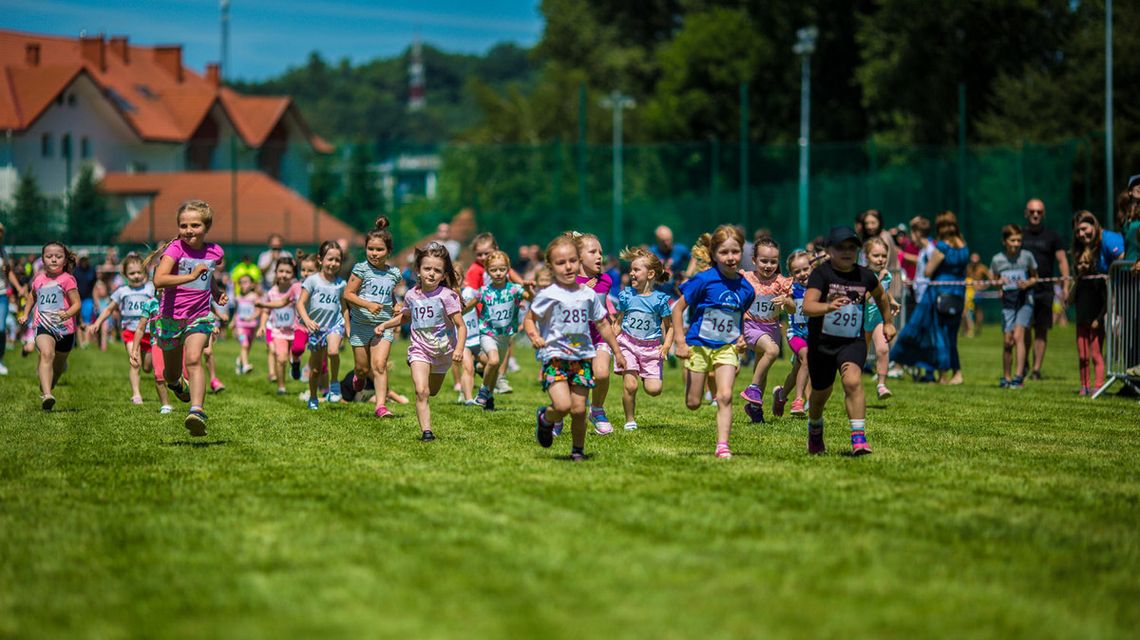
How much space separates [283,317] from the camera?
18.4 metres

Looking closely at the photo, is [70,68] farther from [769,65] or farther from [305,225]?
[769,65]

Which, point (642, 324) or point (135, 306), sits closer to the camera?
point (642, 324)

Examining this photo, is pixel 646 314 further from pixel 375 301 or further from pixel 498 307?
pixel 498 307

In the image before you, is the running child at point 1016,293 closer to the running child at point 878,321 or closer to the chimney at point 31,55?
the running child at point 878,321

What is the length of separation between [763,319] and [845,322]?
3.06 metres

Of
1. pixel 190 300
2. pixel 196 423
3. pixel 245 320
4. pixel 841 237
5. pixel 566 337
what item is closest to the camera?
pixel 841 237

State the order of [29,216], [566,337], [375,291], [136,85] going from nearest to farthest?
[566,337] → [375,291] → [29,216] → [136,85]

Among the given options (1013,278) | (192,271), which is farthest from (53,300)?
(1013,278)

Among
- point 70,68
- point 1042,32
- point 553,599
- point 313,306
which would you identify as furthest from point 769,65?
point 553,599

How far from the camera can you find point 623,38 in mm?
80125

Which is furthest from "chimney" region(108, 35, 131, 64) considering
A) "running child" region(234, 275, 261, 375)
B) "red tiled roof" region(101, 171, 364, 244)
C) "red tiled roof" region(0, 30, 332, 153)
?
"running child" region(234, 275, 261, 375)

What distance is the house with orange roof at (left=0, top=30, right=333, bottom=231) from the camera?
44.4 meters

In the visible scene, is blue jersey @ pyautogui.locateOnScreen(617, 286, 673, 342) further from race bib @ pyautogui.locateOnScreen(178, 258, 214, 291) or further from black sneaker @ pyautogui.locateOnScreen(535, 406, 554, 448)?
race bib @ pyautogui.locateOnScreen(178, 258, 214, 291)

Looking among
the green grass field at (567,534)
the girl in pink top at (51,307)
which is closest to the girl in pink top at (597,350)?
the green grass field at (567,534)
